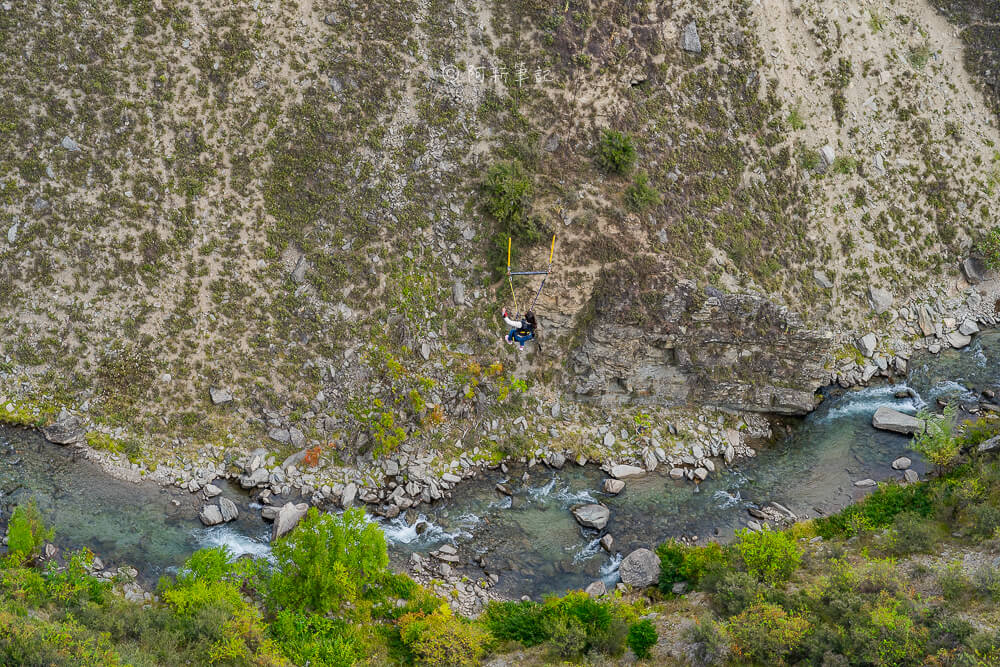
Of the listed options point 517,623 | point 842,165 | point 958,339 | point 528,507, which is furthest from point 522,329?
point 958,339

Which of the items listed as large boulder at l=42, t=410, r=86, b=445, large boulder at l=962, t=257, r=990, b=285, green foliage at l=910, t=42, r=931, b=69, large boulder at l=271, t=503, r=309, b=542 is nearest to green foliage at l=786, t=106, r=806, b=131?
green foliage at l=910, t=42, r=931, b=69

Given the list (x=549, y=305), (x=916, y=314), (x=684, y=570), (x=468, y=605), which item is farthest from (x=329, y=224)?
(x=916, y=314)

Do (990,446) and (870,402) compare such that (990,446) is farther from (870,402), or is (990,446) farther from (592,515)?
(592,515)

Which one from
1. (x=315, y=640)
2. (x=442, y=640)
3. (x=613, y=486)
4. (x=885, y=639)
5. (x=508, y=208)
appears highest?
(x=508, y=208)

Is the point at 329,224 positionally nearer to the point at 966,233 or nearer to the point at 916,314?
the point at 916,314

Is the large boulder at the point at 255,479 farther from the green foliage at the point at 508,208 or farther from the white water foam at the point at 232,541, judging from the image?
the green foliage at the point at 508,208
